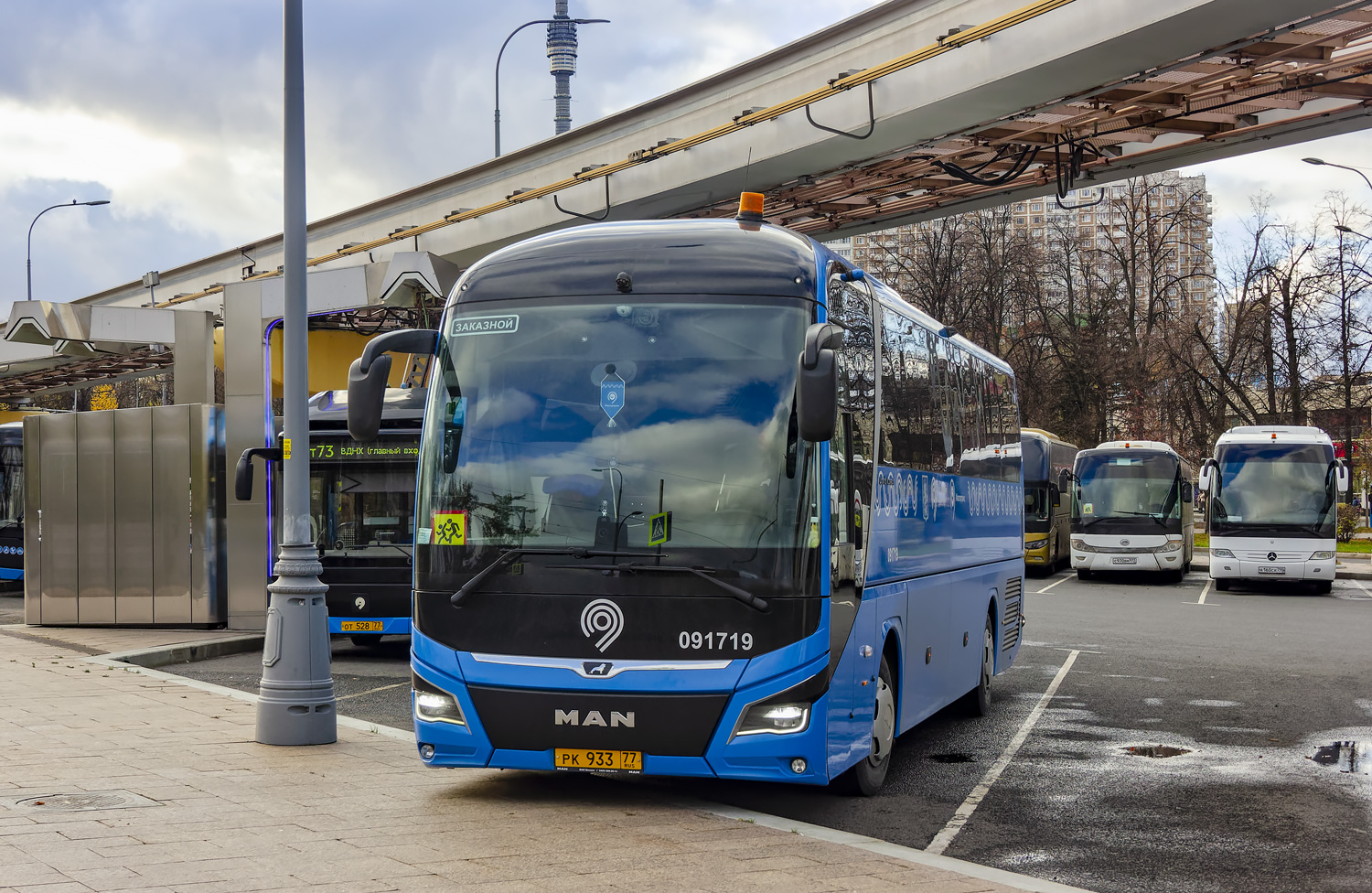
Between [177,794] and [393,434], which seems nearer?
[177,794]

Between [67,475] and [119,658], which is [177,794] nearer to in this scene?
[119,658]

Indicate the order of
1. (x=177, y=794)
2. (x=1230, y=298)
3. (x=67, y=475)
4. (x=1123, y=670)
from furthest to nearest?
(x=1230, y=298), (x=67, y=475), (x=1123, y=670), (x=177, y=794)

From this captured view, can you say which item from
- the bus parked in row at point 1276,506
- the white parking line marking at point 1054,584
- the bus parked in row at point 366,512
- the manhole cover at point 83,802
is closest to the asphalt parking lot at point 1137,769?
the bus parked in row at point 366,512

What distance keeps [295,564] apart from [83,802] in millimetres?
2674

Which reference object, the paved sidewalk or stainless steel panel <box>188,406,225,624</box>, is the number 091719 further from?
stainless steel panel <box>188,406,225,624</box>

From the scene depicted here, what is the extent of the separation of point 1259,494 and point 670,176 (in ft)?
59.6

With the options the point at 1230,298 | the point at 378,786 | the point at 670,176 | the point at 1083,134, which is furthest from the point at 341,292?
the point at 1230,298

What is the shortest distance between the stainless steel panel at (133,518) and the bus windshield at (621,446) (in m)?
13.0

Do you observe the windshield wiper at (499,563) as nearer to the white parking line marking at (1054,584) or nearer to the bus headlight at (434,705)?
the bus headlight at (434,705)

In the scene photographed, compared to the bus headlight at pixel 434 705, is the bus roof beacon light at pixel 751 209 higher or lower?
higher

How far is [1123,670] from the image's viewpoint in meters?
15.6

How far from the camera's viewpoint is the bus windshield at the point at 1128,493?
32938mm

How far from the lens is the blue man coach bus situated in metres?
7.28

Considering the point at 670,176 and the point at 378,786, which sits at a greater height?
the point at 670,176
